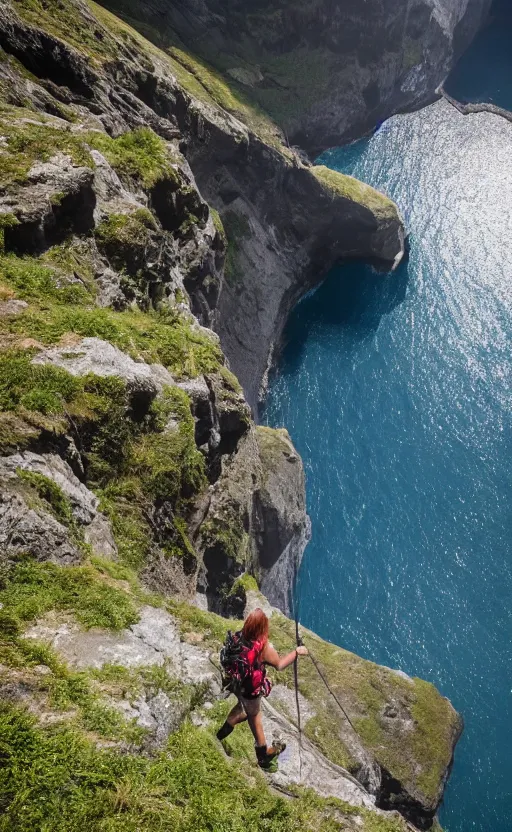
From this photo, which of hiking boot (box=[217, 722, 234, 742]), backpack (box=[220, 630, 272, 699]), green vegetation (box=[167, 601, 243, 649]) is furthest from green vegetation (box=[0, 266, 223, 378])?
hiking boot (box=[217, 722, 234, 742])

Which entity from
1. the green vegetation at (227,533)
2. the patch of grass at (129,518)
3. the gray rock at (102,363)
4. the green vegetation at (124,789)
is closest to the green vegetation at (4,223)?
the gray rock at (102,363)

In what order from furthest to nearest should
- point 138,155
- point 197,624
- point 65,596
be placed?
point 138,155 < point 197,624 < point 65,596

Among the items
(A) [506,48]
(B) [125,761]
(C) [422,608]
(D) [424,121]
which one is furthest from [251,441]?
(A) [506,48]

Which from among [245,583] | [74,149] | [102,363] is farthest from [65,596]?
[74,149]

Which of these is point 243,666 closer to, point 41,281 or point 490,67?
point 41,281

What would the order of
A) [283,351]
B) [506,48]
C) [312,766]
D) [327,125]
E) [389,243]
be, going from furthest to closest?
[506,48] < [327,125] < [389,243] < [283,351] < [312,766]

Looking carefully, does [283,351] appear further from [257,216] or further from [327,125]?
[327,125]

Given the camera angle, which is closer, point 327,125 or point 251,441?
point 251,441
